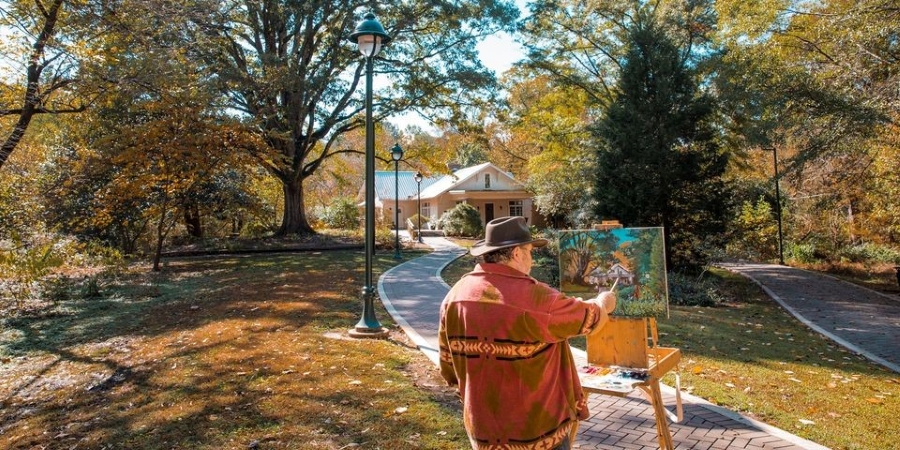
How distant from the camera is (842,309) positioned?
43.3ft

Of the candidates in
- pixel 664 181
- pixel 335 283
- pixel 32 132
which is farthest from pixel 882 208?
pixel 32 132

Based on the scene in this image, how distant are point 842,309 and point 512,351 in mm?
14101

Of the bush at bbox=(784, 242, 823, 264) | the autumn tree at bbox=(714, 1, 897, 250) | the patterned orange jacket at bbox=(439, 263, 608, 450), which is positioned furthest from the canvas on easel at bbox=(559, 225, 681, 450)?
the bush at bbox=(784, 242, 823, 264)

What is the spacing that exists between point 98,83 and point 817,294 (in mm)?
18551

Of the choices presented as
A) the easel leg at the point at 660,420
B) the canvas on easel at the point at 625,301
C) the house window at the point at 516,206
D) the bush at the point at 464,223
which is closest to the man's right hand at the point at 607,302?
the canvas on easel at the point at 625,301

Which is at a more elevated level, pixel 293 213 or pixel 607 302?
pixel 293 213

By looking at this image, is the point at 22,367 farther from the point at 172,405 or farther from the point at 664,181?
the point at 664,181

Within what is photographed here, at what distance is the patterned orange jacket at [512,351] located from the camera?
246cm

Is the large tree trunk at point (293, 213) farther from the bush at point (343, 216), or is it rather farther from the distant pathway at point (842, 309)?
the distant pathway at point (842, 309)

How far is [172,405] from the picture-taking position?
543 centimetres

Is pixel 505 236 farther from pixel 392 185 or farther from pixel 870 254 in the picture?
pixel 392 185

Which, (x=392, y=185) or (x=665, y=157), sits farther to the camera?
(x=392, y=185)

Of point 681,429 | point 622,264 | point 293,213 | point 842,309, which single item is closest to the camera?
point 622,264

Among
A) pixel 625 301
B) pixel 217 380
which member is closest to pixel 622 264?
pixel 625 301
